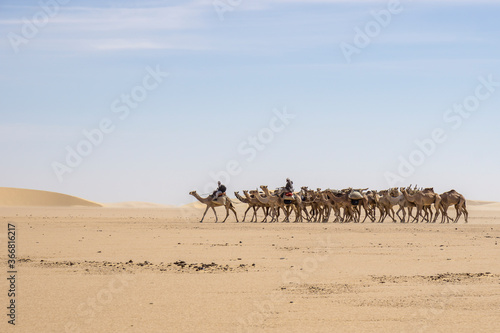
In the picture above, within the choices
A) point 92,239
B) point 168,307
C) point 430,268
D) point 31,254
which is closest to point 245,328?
point 168,307

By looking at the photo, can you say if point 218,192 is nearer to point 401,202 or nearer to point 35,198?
point 401,202

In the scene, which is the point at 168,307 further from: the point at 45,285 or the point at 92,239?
the point at 92,239

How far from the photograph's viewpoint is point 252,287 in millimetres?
13297

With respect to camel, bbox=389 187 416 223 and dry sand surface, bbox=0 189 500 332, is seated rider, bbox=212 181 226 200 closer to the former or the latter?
camel, bbox=389 187 416 223

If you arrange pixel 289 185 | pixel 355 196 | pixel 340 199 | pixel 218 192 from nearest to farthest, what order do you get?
pixel 218 192 < pixel 289 185 < pixel 355 196 < pixel 340 199

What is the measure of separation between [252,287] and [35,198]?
87593mm

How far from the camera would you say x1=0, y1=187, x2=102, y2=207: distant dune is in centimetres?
9369

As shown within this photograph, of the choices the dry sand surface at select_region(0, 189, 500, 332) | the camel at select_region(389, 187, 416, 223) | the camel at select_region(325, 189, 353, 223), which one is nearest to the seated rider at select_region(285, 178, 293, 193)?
the camel at select_region(325, 189, 353, 223)

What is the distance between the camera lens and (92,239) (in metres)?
23.9

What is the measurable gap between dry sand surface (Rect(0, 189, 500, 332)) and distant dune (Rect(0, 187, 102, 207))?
73.4m

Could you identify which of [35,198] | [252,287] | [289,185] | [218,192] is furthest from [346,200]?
[35,198]

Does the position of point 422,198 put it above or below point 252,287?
above

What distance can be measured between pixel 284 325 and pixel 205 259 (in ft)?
26.6

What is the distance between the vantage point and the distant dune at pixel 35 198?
9369 centimetres
